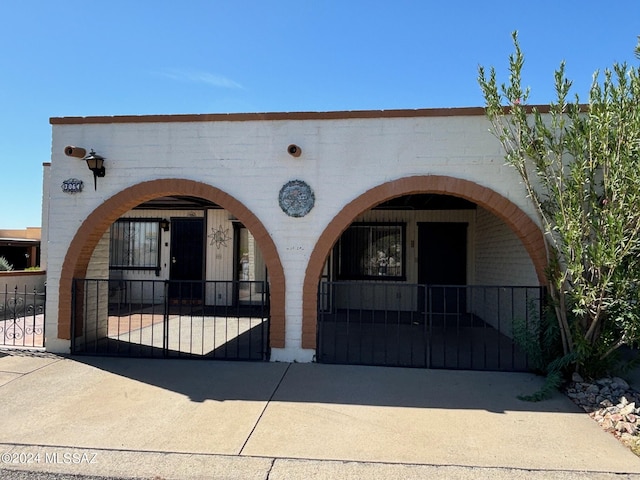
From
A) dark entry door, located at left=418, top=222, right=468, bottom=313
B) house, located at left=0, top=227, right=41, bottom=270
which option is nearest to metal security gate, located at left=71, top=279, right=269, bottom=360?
dark entry door, located at left=418, top=222, right=468, bottom=313

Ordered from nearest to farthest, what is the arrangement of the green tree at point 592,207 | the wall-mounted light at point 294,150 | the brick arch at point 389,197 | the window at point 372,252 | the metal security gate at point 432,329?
the green tree at point 592,207 → the brick arch at point 389,197 → the metal security gate at point 432,329 → the wall-mounted light at point 294,150 → the window at point 372,252

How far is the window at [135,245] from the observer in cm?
1227

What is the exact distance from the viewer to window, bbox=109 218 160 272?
12266mm

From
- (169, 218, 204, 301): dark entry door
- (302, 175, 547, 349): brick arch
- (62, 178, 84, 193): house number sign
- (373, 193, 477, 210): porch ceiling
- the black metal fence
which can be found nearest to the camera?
(302, 175, 547, 349): brick arch

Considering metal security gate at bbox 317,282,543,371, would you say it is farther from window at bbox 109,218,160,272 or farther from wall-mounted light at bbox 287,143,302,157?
window at bbox 109,218,160,272

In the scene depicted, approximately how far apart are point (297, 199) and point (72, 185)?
3.71 metres

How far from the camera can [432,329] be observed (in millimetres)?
9078

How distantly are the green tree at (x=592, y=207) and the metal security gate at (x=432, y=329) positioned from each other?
65 centimetres

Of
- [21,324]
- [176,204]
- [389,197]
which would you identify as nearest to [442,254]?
[389,197]

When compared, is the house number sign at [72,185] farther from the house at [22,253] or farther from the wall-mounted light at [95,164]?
the house at [22,253]

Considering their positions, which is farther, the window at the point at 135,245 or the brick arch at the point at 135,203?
the window at the point at 135,245

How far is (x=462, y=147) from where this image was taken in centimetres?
612

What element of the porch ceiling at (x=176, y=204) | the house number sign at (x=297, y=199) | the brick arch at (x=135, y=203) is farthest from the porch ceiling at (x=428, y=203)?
the porch ceiling at (x=176, y=204)

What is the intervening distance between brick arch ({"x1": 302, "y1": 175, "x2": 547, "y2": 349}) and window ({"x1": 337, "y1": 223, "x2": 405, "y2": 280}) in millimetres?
4888
